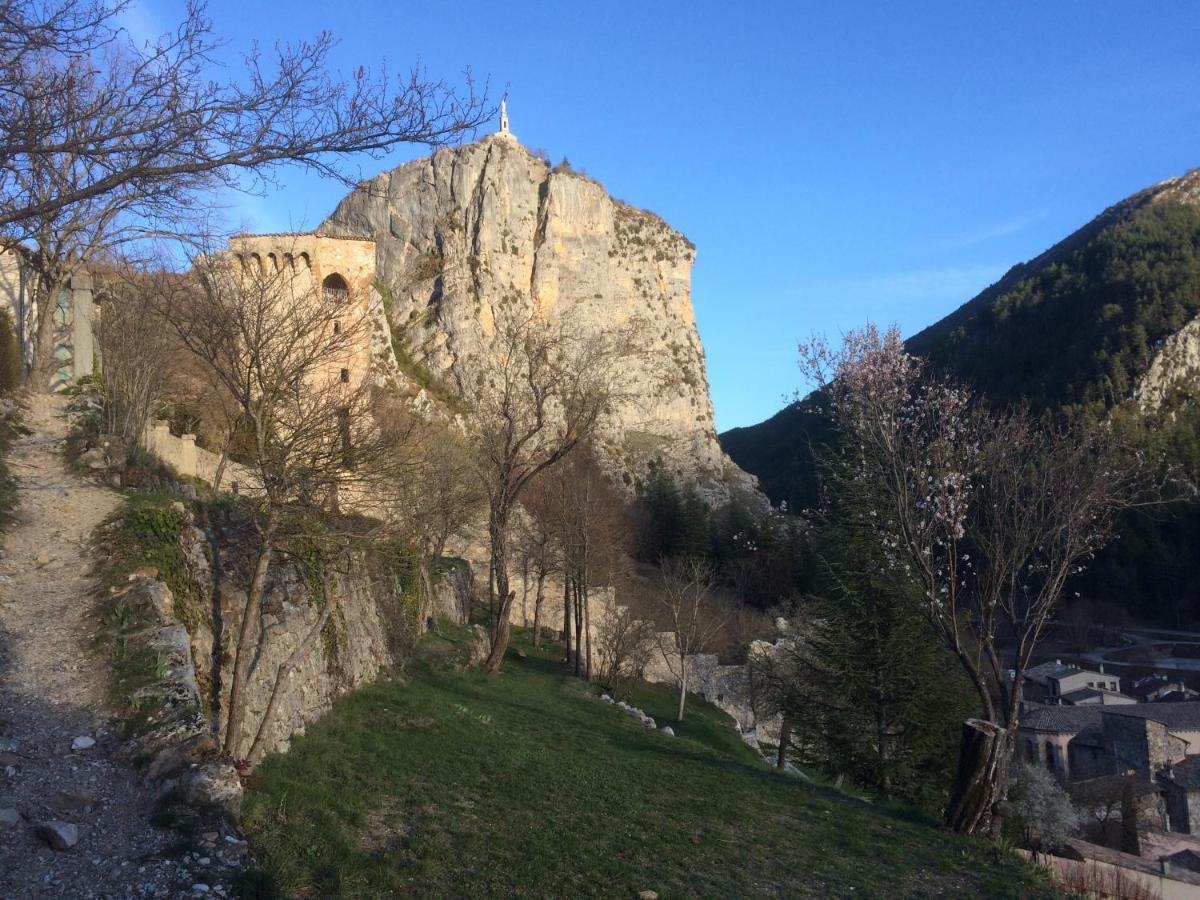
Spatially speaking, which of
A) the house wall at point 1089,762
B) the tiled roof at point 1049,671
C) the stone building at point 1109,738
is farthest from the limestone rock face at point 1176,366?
the house wall at point 1089,762

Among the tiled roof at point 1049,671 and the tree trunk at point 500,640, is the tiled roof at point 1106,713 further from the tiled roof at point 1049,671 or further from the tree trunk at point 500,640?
the tree trunk at point 500,640

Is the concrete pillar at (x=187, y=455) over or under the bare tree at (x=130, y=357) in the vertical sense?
under

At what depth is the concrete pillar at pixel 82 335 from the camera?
18.9m

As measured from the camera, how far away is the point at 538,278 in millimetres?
73000

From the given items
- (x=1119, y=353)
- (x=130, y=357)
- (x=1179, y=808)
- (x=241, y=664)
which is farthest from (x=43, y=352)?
(x=1119, y=353)

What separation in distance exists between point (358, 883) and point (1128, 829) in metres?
26.0

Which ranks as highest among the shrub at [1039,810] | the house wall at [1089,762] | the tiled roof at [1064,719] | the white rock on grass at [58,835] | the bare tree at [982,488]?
the bare tree at [982,488]

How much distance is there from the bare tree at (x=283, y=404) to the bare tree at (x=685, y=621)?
16.7m

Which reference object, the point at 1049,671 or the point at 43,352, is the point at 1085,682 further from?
the point at 43,352

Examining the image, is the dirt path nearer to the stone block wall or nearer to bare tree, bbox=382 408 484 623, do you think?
bare tree, bbox=382 408 484 623

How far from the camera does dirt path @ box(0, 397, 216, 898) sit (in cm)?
471

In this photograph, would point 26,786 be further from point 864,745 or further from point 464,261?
point 464,261

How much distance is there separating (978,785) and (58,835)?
28.6 feet

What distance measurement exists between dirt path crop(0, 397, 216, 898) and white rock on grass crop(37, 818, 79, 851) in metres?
0.03
